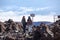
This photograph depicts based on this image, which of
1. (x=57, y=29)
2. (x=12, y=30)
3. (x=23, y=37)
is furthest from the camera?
(x=12, y=30)

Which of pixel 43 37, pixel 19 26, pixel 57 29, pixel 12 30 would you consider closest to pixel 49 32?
→ pixel 43 37

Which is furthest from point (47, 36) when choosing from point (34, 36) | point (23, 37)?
point (23, 37)

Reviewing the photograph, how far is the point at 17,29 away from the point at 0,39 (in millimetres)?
10756

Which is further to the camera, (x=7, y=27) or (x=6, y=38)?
(x=7, y=27)

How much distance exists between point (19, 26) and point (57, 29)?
27.7m

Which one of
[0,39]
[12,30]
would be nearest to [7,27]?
[12,30]

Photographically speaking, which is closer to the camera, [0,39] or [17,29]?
[0,39]

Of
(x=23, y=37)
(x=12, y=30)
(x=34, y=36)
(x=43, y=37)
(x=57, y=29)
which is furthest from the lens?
(x=12, y=30)

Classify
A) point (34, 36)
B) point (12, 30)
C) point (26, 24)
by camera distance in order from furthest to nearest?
point (26, 24) → point (12, 30) → point (34, 36)

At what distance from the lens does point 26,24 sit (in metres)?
70.1

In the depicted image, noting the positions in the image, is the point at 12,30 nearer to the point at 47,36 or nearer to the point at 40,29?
the point at 40,29

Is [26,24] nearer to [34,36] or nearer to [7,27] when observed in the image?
[7,27]

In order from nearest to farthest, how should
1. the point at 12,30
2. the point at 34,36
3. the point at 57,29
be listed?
the point at 57,29
the point at 34,36
the point at 12,30

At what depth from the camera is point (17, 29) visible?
6800 centimetres
